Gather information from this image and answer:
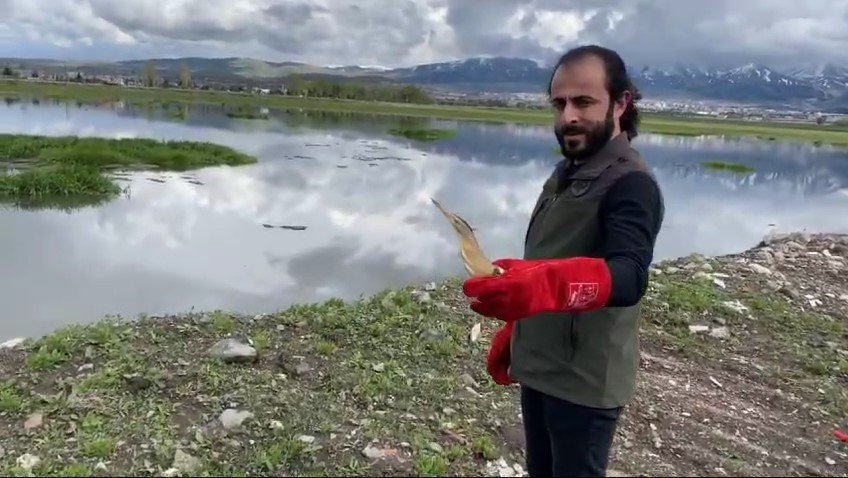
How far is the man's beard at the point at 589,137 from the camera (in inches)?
100

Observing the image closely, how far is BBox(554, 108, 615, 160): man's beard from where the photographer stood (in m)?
2.55

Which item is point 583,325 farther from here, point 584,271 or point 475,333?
point 475,333

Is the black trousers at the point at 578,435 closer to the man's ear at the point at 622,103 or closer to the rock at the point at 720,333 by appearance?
the man's ear at the point at 622,103

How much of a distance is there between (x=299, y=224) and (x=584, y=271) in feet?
51.3

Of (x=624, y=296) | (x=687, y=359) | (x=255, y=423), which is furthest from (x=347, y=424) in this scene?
(x=687, y=359)

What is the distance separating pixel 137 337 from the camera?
6.01 m

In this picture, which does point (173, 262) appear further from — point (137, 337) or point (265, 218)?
point (137, 337)

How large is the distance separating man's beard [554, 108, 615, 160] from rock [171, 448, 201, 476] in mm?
2714

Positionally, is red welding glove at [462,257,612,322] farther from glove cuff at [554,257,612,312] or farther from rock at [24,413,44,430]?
rock at [24,413,44,430]

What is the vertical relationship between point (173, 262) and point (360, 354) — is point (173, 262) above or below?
below

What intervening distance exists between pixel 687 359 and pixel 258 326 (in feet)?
12.5

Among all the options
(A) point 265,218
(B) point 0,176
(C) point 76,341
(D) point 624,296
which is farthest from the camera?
(B) point 0,176

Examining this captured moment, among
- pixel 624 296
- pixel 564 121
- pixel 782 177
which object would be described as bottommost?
pixel 782 177

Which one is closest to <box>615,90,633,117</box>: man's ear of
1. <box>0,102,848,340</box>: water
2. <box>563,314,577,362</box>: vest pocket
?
<box>563,314,577,362</box>: vest pocket
